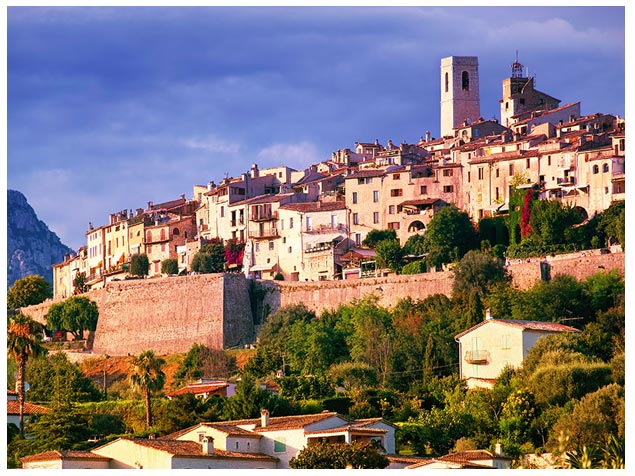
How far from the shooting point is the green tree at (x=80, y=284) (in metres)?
80.3

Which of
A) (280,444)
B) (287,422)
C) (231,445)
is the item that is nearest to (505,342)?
(287,422)

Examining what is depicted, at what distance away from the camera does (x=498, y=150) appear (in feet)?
242

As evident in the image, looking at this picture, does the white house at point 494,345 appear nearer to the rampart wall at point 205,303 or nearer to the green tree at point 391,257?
the rampart wall at point 205,303

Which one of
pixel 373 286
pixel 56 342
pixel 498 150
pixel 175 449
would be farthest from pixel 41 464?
pixel 498 150

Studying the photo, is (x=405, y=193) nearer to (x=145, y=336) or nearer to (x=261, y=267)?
(x=261, y=267)

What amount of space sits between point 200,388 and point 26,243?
105 metres

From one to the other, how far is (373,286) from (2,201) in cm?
3659

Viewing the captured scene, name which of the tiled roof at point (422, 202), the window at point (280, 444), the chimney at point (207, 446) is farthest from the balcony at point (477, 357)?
the tiled roof at point (422, 202)

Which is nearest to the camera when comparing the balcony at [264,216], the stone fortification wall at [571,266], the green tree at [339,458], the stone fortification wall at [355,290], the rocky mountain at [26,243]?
the green tree at [339,458]

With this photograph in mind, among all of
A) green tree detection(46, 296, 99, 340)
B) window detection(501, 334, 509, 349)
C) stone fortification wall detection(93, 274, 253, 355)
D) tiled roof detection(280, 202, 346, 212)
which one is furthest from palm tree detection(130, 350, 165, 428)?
tiled roof detection(280, 202, 346, 212)

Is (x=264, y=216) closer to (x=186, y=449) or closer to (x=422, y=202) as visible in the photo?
(x=422, y=202)

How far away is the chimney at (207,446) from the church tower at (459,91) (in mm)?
54457

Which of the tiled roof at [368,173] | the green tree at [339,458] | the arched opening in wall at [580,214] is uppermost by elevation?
the tiled roof at [368,173]

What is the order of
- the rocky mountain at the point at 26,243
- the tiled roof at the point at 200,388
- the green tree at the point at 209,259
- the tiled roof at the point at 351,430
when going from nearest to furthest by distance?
the tiled roof at the point at 351,430
the tiled roof at the point at 200,388
the green tree at the point at 209,259
the rocky mountain at the point at 26,243
